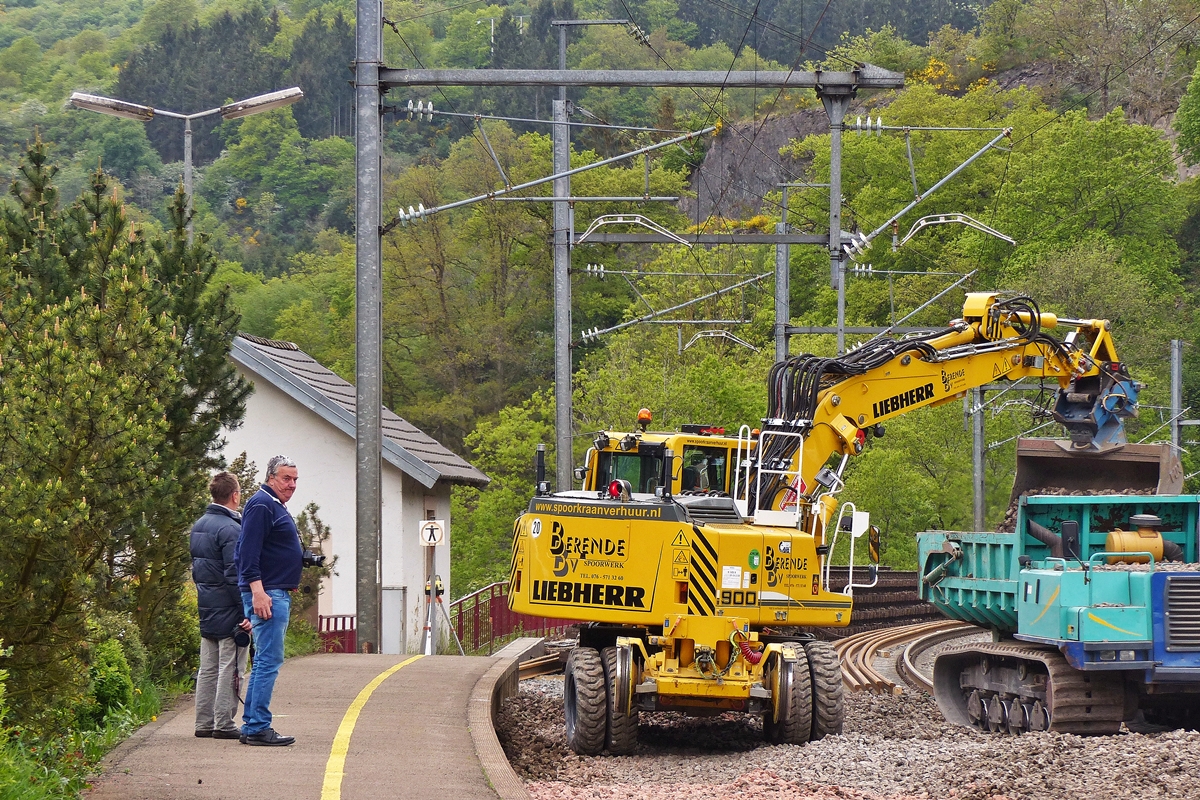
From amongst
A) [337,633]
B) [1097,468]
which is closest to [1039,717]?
[1097,468]

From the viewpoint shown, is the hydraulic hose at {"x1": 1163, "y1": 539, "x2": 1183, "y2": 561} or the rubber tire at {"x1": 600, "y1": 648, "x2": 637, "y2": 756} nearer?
the rubber tire at {"x1": 600, "y1": 648, "x2": 637, "y2": 756}

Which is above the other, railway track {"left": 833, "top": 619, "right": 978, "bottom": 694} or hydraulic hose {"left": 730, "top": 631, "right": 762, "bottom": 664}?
hydraulic hose {"left": 730, "top": 631, "right": 762, "bottom": 664}

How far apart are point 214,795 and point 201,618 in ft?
7.18

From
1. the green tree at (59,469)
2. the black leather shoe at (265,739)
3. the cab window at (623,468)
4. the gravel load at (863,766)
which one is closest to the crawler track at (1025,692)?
the gravel load at (863,766)

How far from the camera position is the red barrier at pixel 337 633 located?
67.6 feet

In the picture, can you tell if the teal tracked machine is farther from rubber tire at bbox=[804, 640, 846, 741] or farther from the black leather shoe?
the black leather shoe

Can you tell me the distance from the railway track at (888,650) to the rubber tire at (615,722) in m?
7.06

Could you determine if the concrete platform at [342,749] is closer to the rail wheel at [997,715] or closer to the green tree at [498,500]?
the rail wheel at [997,715]

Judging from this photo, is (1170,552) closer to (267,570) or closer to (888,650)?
(267,570)

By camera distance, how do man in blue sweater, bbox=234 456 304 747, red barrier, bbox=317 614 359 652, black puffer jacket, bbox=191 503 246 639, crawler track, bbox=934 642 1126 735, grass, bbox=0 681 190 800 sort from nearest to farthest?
grass, bbox=0 681 190 800
man in blue sweater, bbox=234 456 304 747
black puffer jacket, bbox=191 503 246 639
crawler track, bbox=934 642 1126 735
red barrier, bbox=317 614 359 652

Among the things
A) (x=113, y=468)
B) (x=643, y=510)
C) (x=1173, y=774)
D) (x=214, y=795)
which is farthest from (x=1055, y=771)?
(x=113, y=468)

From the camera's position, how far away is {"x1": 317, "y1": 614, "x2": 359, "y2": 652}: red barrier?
20.6 m

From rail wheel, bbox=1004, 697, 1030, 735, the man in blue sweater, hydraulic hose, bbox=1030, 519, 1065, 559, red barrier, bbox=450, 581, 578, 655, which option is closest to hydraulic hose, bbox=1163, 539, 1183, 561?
hydraulic hose, bbox=1030, 519, 1065, 559

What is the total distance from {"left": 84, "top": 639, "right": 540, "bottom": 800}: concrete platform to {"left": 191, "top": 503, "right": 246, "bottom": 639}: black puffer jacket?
807mm
